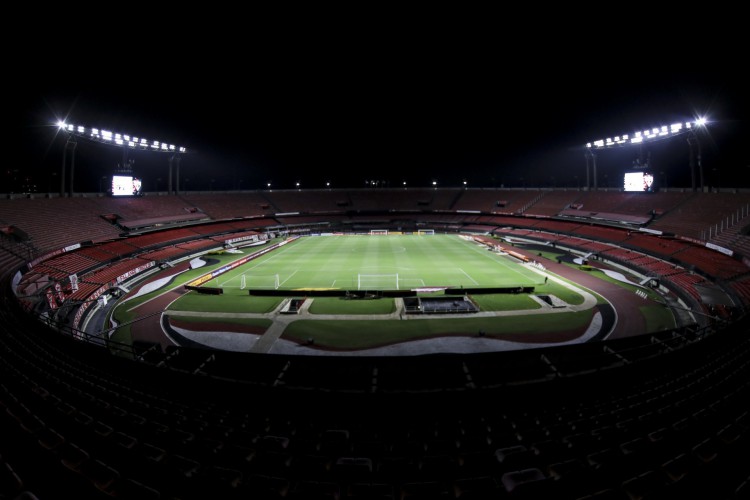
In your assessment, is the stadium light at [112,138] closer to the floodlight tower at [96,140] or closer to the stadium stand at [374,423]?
the floodlight tower at [96,140]

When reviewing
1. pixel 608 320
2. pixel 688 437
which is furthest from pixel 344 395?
pixel 608 320

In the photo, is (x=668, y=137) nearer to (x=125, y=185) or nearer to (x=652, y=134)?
(x=652, y=134)

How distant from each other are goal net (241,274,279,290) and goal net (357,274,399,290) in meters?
7.05

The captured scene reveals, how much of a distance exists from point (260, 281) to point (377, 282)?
10.5 metres

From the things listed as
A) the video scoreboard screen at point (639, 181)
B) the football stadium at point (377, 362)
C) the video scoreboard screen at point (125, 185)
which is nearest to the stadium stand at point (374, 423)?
the football stadium at point (377, 362)

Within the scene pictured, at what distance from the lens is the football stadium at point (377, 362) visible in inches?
207

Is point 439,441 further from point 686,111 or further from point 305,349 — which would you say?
point 686,111

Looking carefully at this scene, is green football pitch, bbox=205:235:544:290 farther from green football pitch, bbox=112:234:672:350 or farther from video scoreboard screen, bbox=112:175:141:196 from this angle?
video scoreboard screen, bbox=112:175:141:196

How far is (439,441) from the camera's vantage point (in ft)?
23.0

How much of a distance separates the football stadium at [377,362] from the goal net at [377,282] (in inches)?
14.2

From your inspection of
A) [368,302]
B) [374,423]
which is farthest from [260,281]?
[374,423]

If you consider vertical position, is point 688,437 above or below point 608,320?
above

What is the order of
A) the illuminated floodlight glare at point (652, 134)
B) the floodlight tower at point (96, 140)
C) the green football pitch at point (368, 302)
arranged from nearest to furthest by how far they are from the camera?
the green football pitch at point (368, 302) → the illuminated floodlight glare at point (652, 134) → the floodlight tower at point (96, 140)

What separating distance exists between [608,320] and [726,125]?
3525 centimetres
